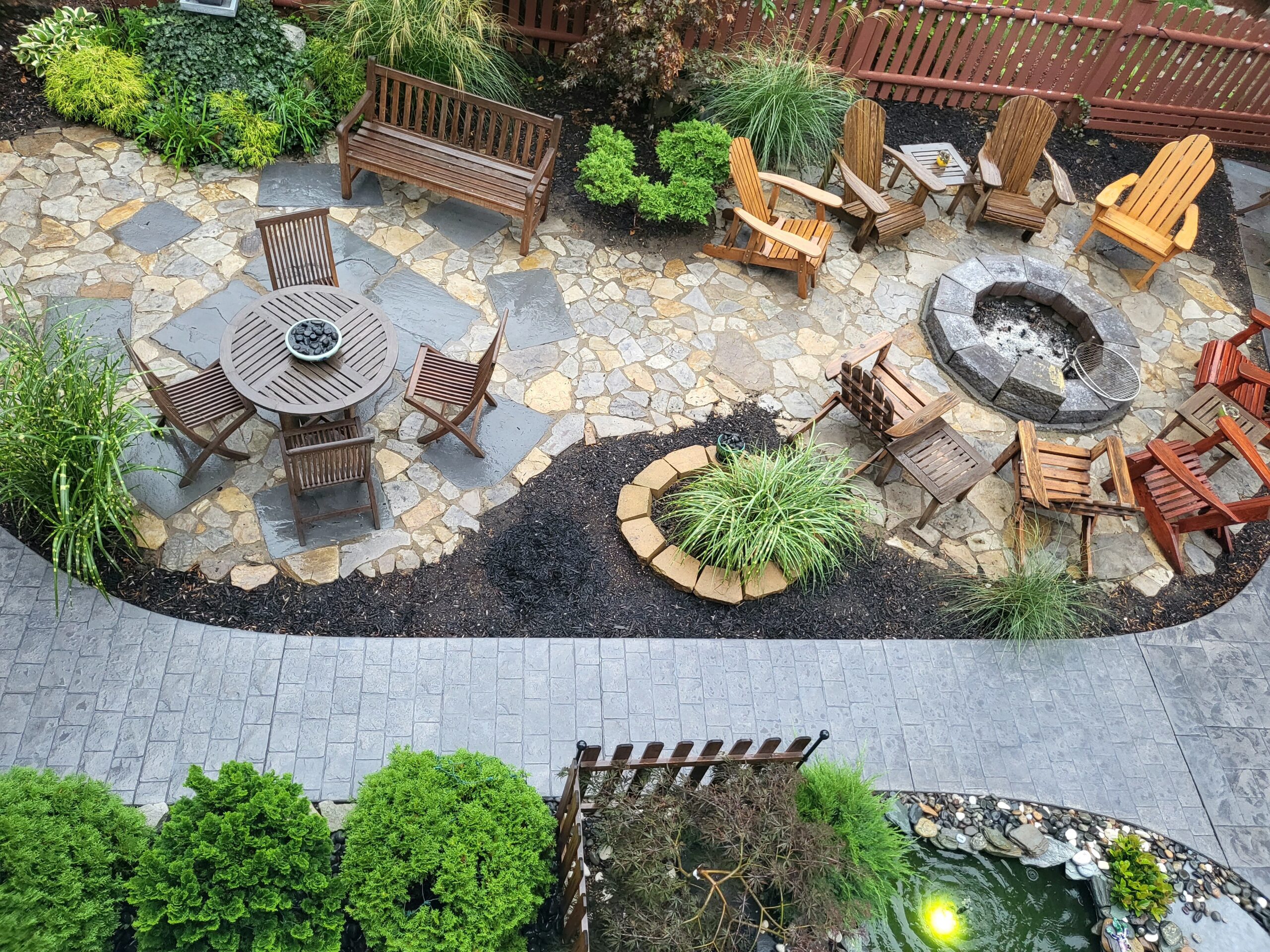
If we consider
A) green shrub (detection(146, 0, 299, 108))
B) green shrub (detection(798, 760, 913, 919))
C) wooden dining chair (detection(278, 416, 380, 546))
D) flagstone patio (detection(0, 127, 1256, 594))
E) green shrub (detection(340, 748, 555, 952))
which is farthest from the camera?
green shrub (detection(146, 0, 299, 108))

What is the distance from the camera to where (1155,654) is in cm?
591

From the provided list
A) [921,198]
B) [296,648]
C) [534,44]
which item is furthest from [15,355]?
[921,198]

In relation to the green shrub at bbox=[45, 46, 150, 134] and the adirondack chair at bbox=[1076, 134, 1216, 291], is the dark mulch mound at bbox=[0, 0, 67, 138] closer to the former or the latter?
the green shrub at bbox=[45, 46, 150, 134]

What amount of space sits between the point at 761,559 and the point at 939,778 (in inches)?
64.2

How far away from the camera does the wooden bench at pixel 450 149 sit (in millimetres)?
7012

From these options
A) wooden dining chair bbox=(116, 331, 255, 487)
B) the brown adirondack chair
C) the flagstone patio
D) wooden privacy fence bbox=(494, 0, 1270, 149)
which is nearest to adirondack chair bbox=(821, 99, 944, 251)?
the flagstone patio

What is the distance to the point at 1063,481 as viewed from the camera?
20.6 feet

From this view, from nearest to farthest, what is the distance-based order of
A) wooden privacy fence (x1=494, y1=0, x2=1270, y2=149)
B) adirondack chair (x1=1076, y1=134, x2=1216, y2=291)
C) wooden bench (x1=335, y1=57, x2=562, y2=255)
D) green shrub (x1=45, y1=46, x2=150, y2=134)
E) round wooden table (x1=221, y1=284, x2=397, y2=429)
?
1. round wooden table (x1=221, y1=284, x2=397, y2=429)
2. wooden bench (x1=335, y1=57, x2=562, y2=255)
3. green shrub (x1=45, y1=46, x2=150, y2=134)
4. adirondack chair (x1=1076, y1=134, x2=1216, y2=291)
5. wooden privacy fence (x1=494, y1=0, x2=1270, y2=149)

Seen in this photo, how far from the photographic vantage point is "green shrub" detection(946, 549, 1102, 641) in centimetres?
575

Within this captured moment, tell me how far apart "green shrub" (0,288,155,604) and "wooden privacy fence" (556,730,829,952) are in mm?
2757

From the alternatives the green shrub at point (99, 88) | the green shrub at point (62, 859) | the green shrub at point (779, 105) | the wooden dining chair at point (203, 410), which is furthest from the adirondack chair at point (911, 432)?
the green shrub at point (99, 88)

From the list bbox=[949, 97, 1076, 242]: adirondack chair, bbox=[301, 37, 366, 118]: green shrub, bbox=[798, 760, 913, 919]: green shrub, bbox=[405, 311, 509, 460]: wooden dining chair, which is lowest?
bbox=[798, 760, 913, 919]: green shrub

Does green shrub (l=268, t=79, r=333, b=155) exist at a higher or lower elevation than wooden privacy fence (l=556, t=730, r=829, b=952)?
higher

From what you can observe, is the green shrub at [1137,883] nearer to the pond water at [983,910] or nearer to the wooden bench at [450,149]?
the pond water at [983,910]
